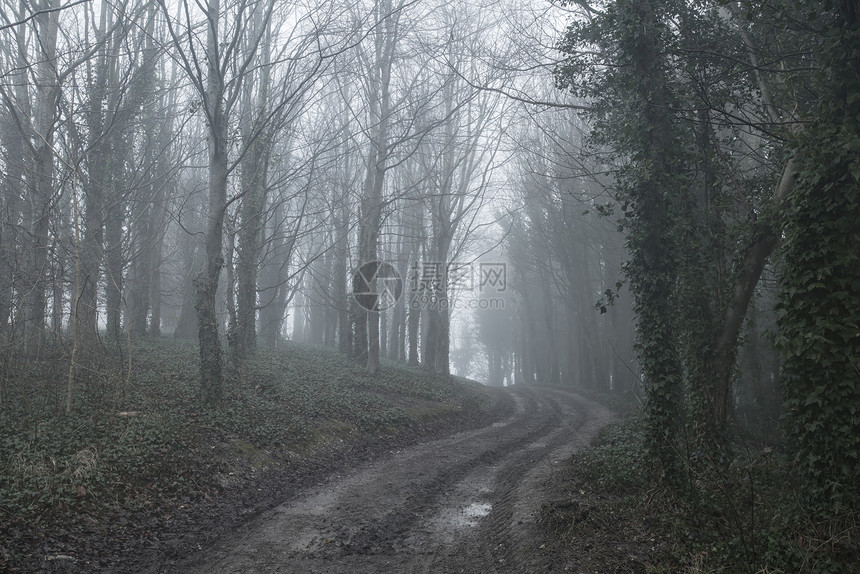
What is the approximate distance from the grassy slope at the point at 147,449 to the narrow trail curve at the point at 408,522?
2.11 feet

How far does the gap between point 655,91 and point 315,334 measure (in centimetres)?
3457

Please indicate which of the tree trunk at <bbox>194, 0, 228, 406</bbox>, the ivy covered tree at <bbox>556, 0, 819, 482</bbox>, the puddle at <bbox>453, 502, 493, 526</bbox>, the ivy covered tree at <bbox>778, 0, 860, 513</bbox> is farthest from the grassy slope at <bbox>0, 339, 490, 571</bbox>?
the ivy covered tree at <bbox>778, 0, 860, 513</bbox>

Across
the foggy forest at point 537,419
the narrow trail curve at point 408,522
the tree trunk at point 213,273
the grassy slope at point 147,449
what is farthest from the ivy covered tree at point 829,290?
the tree trunk at point 213,273

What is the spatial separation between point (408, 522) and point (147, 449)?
368 cm

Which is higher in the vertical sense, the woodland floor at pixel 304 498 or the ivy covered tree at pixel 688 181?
the ivy covered tree at pixel 688 181

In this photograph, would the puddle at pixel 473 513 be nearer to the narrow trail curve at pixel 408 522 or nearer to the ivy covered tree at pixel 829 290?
the narrow trail curve at pixel 408 522

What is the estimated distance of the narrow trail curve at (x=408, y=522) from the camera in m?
5.38

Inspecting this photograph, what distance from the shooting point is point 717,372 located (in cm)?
862

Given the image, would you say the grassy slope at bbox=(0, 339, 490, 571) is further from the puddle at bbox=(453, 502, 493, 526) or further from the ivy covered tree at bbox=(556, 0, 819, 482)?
the ivy covered tree at bbox=(556, 0, 819, 482)

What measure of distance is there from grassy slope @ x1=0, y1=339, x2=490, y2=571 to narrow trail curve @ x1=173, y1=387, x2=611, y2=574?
64 cm

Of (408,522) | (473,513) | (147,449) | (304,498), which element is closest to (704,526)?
(473,513)

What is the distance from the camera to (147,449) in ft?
24.1

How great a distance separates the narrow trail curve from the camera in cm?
538

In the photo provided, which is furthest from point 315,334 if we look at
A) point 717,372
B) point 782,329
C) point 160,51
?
point 782,329
